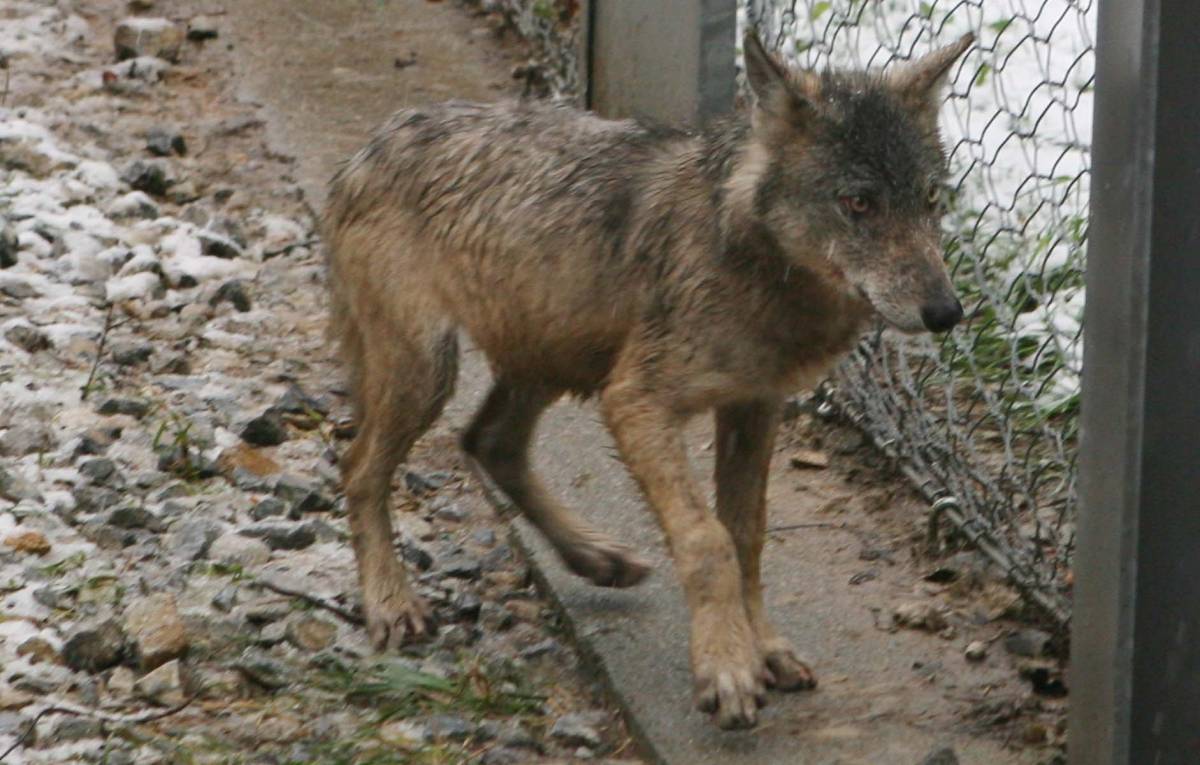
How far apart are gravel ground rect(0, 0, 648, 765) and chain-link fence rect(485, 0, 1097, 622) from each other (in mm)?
1221

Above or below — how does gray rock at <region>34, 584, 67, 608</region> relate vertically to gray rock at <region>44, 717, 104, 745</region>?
above

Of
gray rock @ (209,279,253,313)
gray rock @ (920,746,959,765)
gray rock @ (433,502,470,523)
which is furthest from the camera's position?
gray rock @ (209,279,253,313)

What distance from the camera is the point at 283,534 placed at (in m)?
5.15

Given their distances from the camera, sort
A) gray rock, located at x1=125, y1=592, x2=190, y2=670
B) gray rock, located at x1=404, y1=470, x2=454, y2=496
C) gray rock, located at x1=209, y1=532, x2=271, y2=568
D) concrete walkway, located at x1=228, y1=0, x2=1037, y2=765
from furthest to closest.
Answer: gray rock, located at x1=404, y1=470, x2=454, y2=496, gray rock, located at x1=209, y1=532, x2=271, y2=568, gray rock, located at x1=125, y1=592, x2=190, y2=670, concrete walkway, located at x1=228, y1=0, x2=1037, y2=765

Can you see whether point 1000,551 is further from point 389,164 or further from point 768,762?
point 389,164

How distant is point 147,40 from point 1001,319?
5.48 metres

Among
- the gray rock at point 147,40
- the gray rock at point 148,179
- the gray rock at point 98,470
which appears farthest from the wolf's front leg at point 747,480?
the gray rock at point 147,40

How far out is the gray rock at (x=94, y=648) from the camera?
4.30 metres

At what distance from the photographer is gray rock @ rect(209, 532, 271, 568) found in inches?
197

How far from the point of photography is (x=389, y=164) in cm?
498

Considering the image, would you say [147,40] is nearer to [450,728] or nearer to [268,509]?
[268,509]

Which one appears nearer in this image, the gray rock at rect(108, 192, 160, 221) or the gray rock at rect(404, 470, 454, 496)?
the gray rock at rect(404, 470, 454, 496)

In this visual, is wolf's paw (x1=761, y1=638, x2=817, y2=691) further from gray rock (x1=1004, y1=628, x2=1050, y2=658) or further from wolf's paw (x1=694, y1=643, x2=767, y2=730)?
gray rock (x1=1004, y1=628, x2=1050, y2=658)

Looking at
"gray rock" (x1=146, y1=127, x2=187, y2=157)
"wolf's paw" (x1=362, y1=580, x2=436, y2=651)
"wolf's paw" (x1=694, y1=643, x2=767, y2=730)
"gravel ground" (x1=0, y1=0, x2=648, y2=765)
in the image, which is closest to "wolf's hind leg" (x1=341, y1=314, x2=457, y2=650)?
"wolf's paw" (x1=362, y1=580, x2=436, y2=651)
